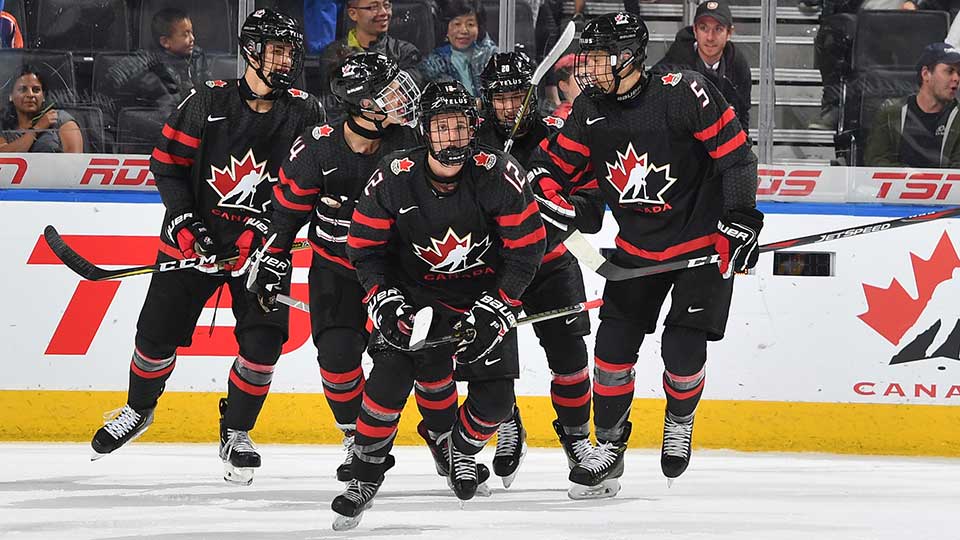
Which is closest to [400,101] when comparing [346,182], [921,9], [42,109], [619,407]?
[346,182]

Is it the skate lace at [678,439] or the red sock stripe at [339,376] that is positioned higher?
the red sock stripe at [339,376]

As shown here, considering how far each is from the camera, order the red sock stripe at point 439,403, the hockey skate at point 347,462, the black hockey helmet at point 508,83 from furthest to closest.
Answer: the black hockey helmet at point 508,83 → the hockey skate at point 347,462 → the red sock stripe at point 439,403

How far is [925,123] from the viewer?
197 inches

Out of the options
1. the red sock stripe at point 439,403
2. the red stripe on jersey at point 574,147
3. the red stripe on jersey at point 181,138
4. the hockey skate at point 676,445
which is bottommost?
the hockey skate at point 676,445

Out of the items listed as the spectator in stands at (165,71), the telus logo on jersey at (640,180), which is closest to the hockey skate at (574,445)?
the telus logo on jersey at (640,180)

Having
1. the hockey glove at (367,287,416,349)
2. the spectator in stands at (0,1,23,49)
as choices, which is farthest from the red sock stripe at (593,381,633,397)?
the spectator in stands at (0,1,23,49)

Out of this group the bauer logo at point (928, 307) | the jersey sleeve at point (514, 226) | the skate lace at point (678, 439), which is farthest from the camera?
the bauer logo at point (928, 307)

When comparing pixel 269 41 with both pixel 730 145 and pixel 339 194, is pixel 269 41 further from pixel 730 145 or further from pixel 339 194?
pixel 730 145

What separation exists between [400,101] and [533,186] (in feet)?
1.53

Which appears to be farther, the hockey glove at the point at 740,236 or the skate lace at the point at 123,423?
the skate lace at the point at 123,423

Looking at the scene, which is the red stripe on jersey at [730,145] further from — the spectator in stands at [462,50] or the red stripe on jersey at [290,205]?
the spectator in stands at [462,50]

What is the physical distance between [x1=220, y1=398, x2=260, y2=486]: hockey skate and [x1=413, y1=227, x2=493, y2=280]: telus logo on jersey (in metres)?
0.97

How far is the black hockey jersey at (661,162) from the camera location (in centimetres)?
357

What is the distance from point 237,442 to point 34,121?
1.75 meters
